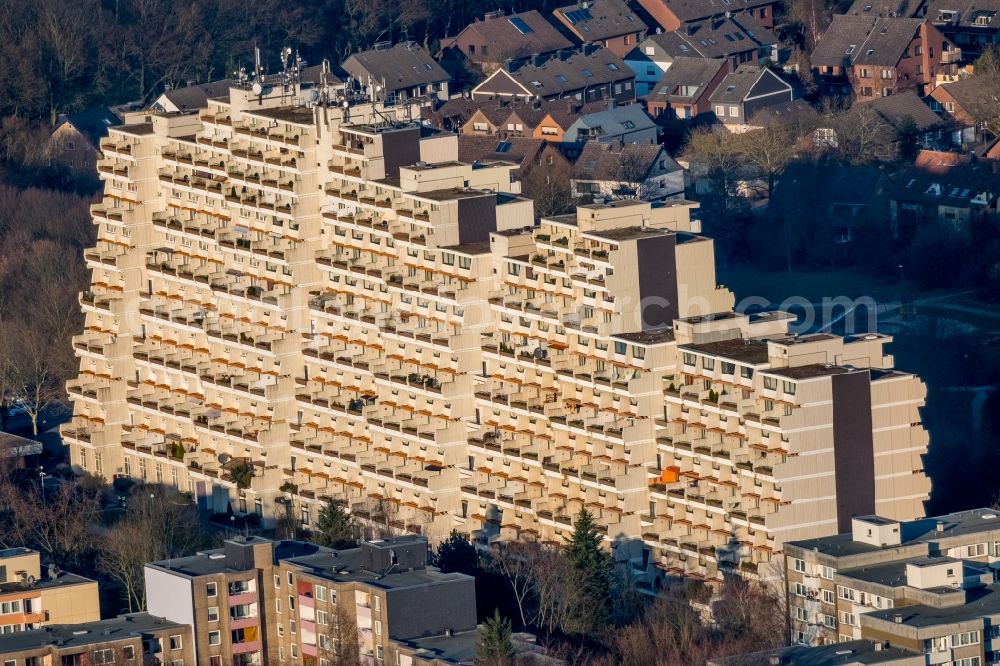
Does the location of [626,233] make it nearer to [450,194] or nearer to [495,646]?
[450,194]

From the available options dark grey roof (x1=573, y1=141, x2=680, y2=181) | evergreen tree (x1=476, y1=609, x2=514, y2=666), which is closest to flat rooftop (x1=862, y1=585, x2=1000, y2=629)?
evergreen tree (x1=476, y1=609, x2=514, y2=666)

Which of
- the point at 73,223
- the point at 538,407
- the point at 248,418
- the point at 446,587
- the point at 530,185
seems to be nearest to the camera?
the point at 446,587

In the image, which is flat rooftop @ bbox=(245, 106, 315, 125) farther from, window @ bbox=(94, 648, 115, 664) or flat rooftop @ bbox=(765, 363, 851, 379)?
window @ bbox=(94, 648, 115, 664)

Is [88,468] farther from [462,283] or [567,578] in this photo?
[567,578]

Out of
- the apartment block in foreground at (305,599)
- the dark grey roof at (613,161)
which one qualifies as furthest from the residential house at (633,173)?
the apartment block in foreground at (305,599)

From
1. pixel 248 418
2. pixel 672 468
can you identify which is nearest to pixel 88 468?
pixel 248 418

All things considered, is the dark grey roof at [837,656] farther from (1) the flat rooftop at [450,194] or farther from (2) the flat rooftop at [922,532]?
(1) the flat rooftop at [450,194]
